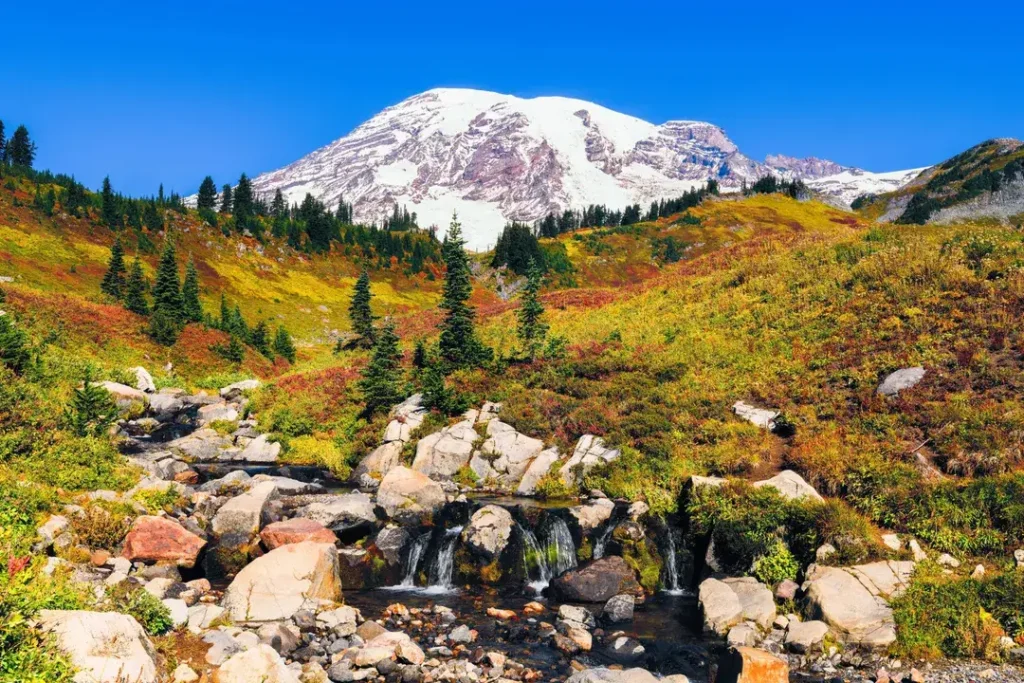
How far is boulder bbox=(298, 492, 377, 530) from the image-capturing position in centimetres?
1922

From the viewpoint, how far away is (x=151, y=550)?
15.9m

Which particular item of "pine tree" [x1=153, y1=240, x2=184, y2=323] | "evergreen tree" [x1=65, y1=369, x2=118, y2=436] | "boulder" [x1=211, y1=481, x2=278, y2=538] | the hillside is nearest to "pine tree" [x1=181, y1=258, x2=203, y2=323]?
"pine tree" [x1=153, y1=240, x2=184, y2=323]

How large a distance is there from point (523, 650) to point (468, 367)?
21780 millimetres

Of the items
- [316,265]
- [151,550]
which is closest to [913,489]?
[151,550]

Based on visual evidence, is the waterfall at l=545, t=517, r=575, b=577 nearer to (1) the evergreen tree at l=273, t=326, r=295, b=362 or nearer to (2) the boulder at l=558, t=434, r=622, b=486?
(2) the boulder at l=558, t=434, r=622, b=486

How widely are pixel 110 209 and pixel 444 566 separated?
363ft

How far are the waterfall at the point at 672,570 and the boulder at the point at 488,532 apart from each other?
4.91 meters

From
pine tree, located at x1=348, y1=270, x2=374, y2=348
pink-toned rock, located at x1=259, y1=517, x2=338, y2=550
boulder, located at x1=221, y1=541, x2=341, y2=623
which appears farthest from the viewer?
pine tree, located at x1=348, y1=270, x2=374, y2=348

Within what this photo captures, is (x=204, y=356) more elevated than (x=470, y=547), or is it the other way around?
(x=204, y=356)

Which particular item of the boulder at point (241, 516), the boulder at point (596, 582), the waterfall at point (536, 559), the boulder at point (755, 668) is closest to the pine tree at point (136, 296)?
the boulder at point (241, 516)

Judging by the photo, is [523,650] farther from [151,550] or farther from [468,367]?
[468,367]

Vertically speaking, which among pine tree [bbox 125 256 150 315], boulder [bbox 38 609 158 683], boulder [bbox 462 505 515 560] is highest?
pine tree [bbox 125 256 150 315]

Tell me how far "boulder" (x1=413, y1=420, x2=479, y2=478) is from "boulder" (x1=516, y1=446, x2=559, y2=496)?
9.44 feet

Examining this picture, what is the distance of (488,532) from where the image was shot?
1845cm
